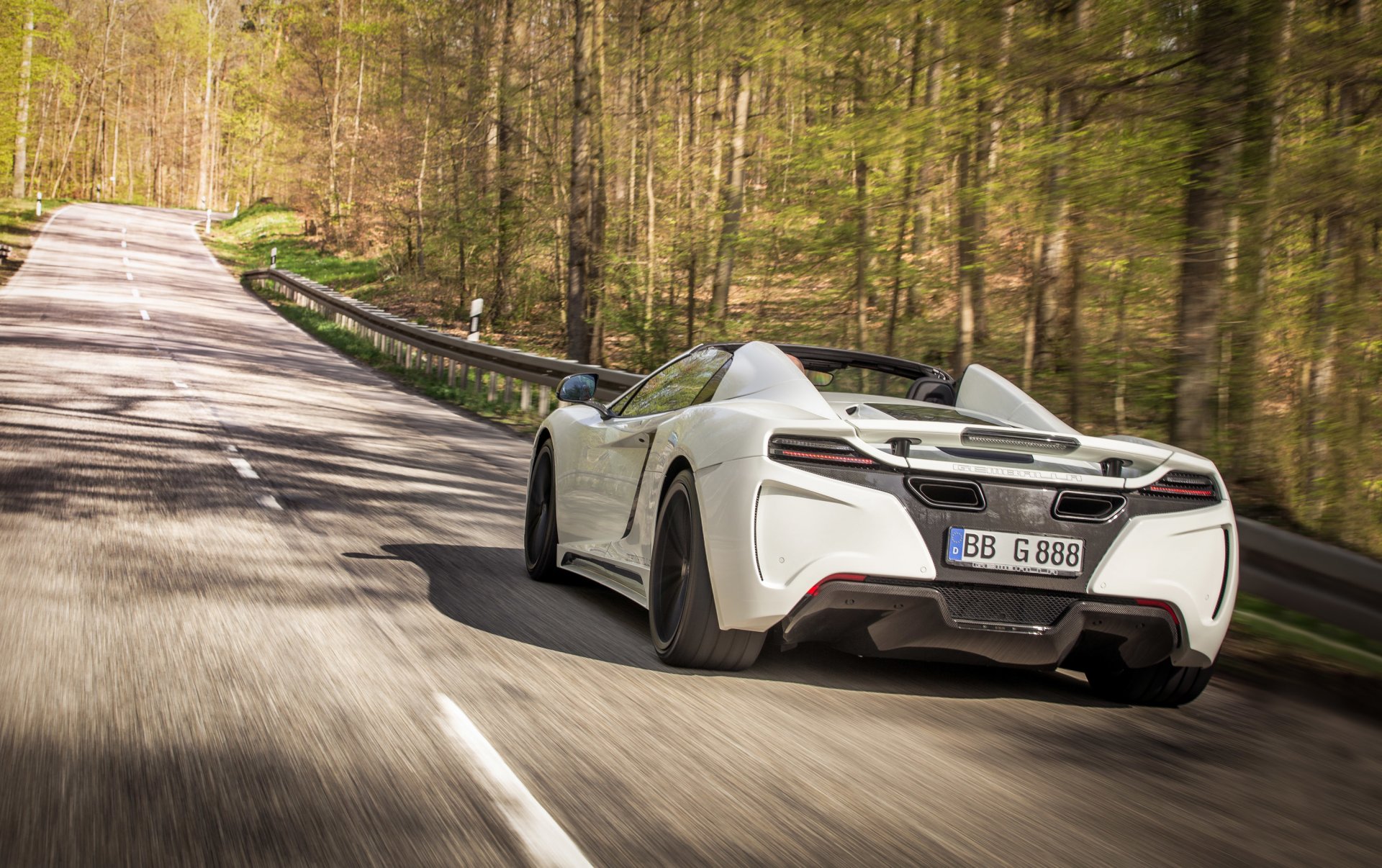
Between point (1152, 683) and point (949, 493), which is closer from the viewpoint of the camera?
point (949, 493)

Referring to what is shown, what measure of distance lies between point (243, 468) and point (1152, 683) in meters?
7.57

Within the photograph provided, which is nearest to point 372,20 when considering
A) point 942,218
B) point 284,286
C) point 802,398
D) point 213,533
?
point 284,286

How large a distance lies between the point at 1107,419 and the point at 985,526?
806 centimetres

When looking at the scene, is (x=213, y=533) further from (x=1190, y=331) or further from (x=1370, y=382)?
(x=1370, y=382)

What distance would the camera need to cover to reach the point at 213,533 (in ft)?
Result: 24.1

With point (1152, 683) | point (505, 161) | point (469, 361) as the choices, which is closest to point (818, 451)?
point (1152, 683)

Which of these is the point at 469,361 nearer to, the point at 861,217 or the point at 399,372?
the point at 399,372

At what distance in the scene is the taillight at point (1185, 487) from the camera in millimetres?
4547

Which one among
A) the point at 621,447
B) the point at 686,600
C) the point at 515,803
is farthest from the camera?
the point at 621,447

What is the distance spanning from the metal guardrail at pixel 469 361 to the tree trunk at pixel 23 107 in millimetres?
47138

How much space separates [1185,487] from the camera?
181 inches

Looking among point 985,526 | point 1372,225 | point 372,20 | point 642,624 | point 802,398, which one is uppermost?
point 372,20

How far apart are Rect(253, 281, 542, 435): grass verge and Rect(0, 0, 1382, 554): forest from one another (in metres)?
2.51

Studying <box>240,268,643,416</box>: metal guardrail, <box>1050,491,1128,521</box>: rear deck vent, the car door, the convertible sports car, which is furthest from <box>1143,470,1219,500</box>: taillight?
<box>240,268,643,416</box>: metal guardrail
